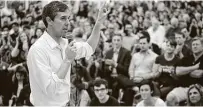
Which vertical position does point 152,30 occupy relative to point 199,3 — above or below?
below

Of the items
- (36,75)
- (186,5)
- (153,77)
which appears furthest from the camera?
(186,5)

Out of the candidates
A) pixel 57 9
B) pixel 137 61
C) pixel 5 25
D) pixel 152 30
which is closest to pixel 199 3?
pixel 152 30

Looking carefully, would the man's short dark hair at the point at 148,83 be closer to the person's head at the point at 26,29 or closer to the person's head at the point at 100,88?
the person's head at the point at 100,88

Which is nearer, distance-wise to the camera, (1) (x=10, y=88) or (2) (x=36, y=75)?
(2) (x=36, y=75)

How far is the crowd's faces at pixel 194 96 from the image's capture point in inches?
190

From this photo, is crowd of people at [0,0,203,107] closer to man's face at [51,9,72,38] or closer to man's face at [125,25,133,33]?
man's face at [125,25,133,33]

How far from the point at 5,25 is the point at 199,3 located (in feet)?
7.91

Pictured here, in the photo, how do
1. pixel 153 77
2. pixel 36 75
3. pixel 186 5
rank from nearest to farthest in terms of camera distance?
pixel 36 75
pixel 153 77
pixel 186 5

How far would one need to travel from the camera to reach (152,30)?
5391 millimetres

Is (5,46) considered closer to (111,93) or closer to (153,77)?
(111,93)

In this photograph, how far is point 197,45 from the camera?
16.8 ft

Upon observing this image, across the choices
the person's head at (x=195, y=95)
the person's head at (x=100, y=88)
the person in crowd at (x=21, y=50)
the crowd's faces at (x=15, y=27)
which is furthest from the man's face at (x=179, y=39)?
the crowd's faces at (x=15, y=27)

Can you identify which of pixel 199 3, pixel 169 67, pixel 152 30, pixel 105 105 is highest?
pixel 199 3

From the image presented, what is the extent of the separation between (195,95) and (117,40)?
3.79ft
